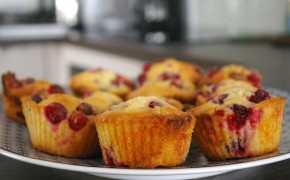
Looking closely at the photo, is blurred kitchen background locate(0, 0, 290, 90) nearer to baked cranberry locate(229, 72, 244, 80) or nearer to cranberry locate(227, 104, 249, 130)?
baked cranberry locate(229, 72, 244, 80)

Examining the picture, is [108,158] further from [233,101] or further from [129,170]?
[233,101]

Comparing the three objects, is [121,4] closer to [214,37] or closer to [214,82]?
[214,37]

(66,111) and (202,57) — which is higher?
(66,111)

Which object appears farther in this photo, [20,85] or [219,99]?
[20,85]

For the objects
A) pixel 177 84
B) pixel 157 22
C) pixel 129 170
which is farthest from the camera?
pixel 157 22

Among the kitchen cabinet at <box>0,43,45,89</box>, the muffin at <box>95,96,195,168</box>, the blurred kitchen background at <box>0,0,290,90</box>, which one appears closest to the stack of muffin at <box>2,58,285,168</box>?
the muffin at <box>95,96,195,168</box>

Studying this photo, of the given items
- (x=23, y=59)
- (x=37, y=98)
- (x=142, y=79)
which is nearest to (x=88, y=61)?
(x=23, y=59)

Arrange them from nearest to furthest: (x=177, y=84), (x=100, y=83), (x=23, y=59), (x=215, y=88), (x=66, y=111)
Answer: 1. (x=66, y=111)
2. (x=215, y=88)
3. (x=177, y=84)
4. (x=100, y=83)
5. (x=23, y=59)

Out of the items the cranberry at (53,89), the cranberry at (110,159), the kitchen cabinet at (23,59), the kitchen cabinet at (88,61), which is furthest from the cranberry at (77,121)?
the kitchen cabinet at (23,59)
